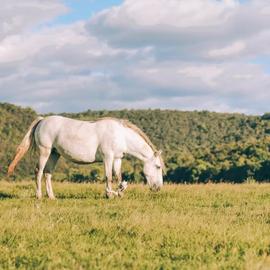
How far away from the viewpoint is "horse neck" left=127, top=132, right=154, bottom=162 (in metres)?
16.1

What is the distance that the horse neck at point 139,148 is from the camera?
1611cm

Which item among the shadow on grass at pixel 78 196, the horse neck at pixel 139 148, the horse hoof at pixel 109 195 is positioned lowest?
the shadow on grass at pixel 78 196

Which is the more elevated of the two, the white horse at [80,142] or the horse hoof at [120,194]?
the white horse at [80,142]

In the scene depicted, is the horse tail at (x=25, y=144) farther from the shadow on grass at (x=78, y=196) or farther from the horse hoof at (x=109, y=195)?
the horse hoof at (x=109, y=195)

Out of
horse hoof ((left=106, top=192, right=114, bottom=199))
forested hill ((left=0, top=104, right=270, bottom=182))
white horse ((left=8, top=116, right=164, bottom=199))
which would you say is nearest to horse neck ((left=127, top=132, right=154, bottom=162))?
white horse ((left=8, top=116, right=164, bottom=199))

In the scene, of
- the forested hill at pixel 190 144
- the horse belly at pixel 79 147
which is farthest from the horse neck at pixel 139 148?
the forested hill at pixel 190 144

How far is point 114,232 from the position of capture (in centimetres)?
846

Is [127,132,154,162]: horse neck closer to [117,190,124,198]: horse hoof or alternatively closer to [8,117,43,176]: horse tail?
[117,190,124,198]: horse hoof

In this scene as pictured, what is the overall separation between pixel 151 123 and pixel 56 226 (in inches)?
5368

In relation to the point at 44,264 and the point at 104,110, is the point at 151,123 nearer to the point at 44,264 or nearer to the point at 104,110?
the point at 104,110

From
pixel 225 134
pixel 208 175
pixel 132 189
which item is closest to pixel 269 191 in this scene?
pixel 132 189

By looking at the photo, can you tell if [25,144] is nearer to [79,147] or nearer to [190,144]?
[79,147]

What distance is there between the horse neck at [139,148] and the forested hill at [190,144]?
4.77 m

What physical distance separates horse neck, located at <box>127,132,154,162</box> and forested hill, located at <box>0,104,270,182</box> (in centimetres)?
477
